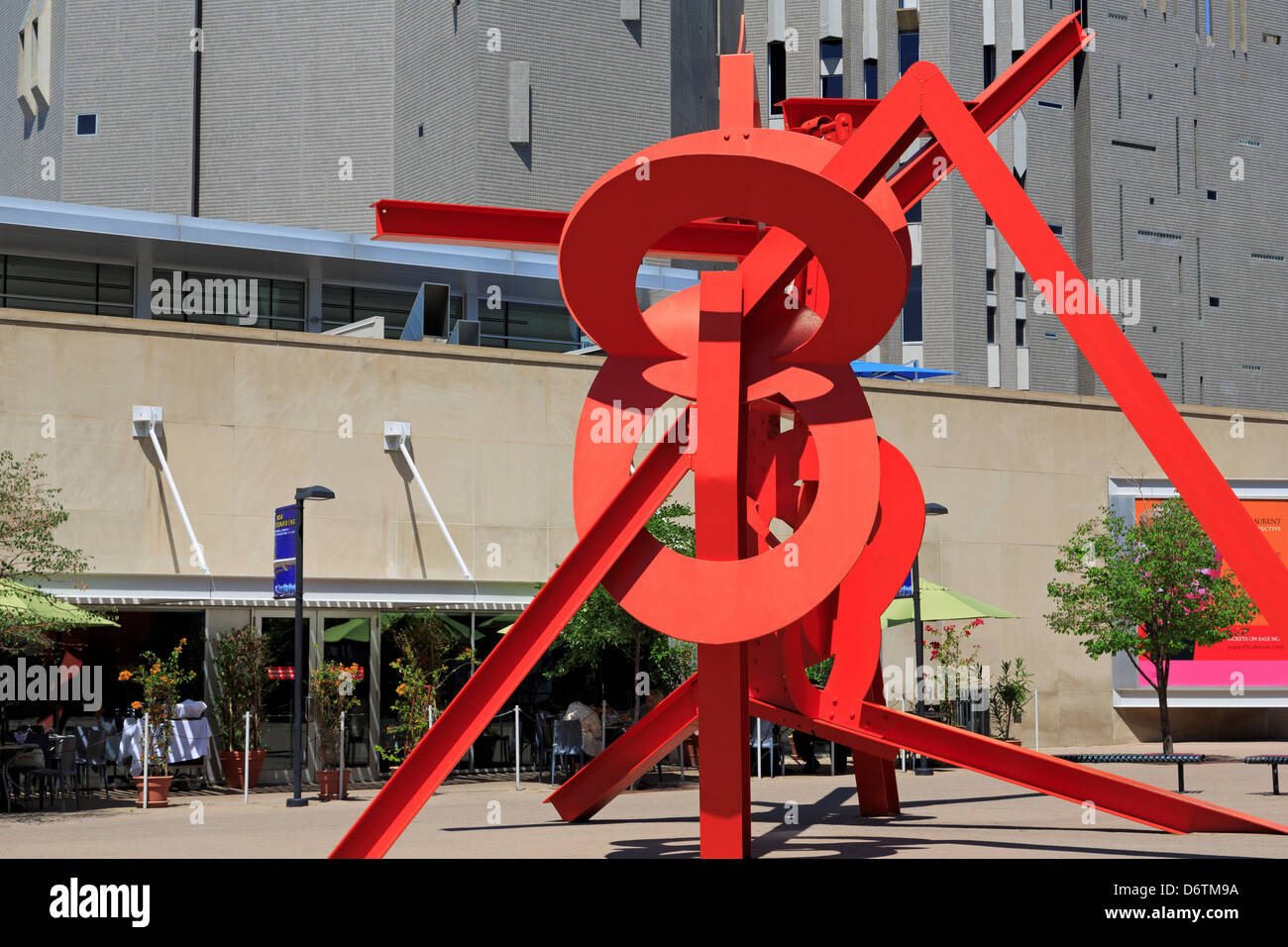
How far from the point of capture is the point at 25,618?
17438 millimetres

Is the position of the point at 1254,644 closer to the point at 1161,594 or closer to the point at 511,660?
the point at 1161,594

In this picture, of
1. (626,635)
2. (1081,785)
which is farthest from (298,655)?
(1081,785)

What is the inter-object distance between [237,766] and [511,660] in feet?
42.6

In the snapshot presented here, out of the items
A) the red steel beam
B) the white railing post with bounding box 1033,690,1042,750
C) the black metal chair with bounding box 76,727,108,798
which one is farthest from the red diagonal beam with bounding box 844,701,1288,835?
the white railing post with bounding box 1033,690,1042,750

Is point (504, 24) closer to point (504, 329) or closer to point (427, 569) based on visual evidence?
point (504, 329)

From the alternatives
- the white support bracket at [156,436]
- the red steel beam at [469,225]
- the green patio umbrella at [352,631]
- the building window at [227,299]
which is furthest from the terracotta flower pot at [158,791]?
the building window at [227,299]

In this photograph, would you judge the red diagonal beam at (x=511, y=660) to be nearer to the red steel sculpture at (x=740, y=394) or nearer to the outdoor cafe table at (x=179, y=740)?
the red steel sculpture at (x=740, y=394)

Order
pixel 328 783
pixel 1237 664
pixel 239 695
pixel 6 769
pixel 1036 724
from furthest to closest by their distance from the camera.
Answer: pixel 1237 664 < pixel 1036 724 < pixel 239 695 < pixel 328 783 < pixel 6 769

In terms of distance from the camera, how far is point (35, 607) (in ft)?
59.4

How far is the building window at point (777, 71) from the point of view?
161ft

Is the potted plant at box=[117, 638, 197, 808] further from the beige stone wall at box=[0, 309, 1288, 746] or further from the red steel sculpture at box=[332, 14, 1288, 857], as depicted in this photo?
the red steel sculpture at box=[332, 14, 1288, 857]

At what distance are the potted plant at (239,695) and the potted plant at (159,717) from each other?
4.43 feet

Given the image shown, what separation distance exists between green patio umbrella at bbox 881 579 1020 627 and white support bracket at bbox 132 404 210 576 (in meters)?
11.2

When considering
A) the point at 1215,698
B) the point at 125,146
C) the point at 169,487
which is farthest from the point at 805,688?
the point at 125,146
